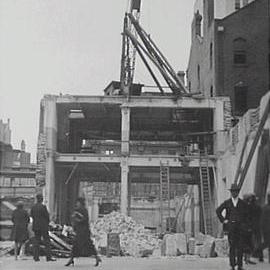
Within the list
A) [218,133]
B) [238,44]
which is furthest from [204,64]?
[238,44]

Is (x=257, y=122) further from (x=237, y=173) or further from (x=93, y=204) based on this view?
(x=93, y=204)

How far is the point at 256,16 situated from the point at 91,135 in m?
1.19

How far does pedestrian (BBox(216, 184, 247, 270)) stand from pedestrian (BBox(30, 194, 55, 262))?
88 cm

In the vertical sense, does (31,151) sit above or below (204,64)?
below

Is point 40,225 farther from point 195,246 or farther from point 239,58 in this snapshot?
point 195,246

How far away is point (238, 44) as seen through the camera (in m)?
3.07

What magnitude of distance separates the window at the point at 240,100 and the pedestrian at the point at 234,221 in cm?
41

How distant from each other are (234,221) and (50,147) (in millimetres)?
1129

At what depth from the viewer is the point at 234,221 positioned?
3027 mm

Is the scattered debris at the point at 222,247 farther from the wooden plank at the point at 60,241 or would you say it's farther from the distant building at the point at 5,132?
the distant building at the point at 5,132

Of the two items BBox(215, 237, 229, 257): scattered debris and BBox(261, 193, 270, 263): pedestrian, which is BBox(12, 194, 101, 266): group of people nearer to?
BBox(215, 237, 229, 257): scattered debris

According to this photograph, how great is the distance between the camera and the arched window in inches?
117

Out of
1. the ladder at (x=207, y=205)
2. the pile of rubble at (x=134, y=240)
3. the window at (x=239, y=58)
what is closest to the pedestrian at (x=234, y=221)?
the ladder at (x=207, y=205)

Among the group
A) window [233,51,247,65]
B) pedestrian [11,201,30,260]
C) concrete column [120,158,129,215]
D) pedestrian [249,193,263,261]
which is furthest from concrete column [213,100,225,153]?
pedestrian [11,201,30,260]
